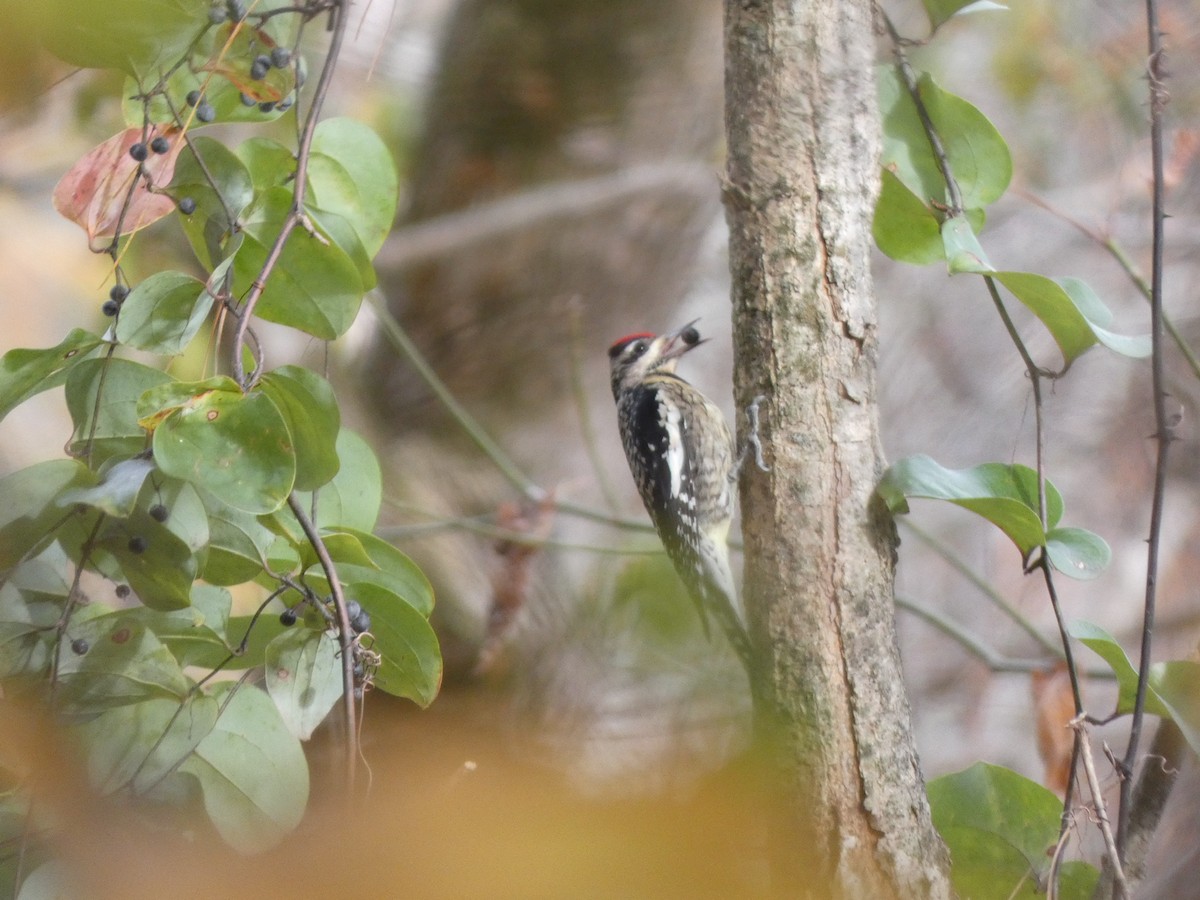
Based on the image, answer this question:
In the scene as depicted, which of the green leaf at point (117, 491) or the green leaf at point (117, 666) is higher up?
the green leaf at point (117, 491)

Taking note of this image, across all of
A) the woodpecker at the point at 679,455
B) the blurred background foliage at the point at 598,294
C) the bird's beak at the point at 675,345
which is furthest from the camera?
Result: the blurred background foliage at the point at 598,294

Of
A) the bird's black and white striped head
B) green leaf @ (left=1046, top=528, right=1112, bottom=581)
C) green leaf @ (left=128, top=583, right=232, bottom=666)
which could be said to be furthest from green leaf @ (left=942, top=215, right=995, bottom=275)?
the bird's black and white striped head

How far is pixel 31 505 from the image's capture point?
3.15 feet

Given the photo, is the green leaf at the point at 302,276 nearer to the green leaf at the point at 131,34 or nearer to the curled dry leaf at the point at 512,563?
the green leaf at the point at 131,34

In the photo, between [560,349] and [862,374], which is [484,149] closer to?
[560,349]

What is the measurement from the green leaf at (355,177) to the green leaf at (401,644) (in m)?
0.45

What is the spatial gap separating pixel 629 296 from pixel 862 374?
7.87 ft

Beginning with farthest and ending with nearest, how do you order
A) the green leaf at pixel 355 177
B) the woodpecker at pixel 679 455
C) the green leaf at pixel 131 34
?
the woodpecker at pixel 679 455, the green leaf at pixel 355 177, the green leaf at pixel 131 34

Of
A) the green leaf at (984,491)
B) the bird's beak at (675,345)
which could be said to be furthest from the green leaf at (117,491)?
the bird's beak at (675,345)

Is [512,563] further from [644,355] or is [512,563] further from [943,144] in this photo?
[943,144]

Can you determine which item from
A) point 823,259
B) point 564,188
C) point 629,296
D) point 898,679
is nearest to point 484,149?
point 564,188

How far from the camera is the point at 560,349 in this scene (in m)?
3.61

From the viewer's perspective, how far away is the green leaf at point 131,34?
0.86 m

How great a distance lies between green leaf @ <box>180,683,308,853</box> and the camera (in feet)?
3.52
